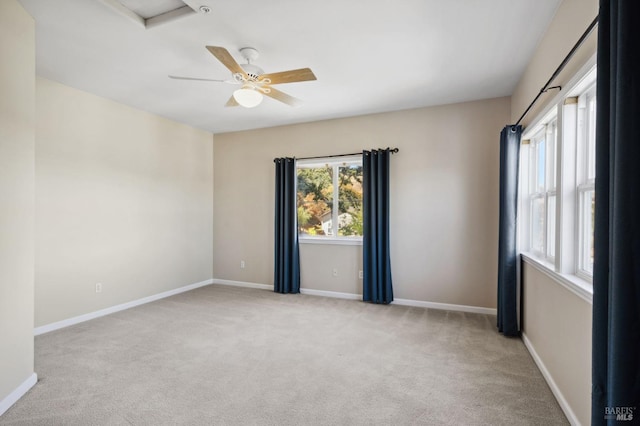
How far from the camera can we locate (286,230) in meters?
5.14

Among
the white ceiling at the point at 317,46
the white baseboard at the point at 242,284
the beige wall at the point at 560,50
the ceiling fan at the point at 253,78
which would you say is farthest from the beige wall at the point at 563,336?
the white baseboard at the point at 242,284

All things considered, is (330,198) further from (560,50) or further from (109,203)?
(560,50)

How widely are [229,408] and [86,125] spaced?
3.71 meters

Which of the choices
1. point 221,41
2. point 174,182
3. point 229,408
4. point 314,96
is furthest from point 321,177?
point 229,408

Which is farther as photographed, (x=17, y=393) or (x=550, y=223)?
(x=550, y=223)

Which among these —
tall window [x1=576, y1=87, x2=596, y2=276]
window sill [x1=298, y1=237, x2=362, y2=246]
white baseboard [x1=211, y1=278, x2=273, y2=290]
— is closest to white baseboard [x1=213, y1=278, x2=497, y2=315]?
white baseboard [x1=211, y1=278, x2=273, y2=290]

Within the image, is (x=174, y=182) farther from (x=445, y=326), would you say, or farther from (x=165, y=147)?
(x=445, y=326)

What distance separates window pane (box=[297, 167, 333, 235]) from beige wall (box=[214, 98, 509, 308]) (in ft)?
0.98

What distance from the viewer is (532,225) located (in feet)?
11.2

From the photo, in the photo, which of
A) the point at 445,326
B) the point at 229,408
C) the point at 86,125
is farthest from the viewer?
the point at 86,125

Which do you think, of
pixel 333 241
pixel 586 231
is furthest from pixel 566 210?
pixel 333 241

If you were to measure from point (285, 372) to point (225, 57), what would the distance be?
2.48 meters

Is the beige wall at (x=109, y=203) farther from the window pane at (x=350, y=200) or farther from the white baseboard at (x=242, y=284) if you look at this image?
the window pane at (x=350, y=200)

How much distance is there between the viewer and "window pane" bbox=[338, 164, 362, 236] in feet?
16.2
